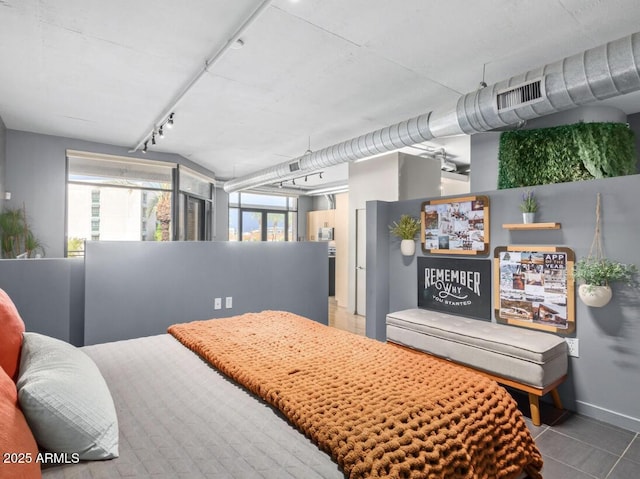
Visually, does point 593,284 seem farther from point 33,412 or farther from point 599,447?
point 33,412

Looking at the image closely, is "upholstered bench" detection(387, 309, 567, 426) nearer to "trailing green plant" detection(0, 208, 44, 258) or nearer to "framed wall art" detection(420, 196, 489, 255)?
"framed wall art" detection(420, 196, 489, 255)

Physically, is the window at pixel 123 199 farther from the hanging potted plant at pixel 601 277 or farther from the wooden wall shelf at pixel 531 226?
the hanging potted plant at pixel 601 277

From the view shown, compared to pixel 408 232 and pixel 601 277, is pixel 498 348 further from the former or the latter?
pixel 408 232

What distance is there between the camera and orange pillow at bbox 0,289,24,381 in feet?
4.29

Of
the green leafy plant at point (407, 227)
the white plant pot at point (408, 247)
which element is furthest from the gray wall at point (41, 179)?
the white plant pot at point (408, 247)

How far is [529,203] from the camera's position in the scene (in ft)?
10.2

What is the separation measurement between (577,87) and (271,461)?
3.02 meters

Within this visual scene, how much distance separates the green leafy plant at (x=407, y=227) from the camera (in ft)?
13.8

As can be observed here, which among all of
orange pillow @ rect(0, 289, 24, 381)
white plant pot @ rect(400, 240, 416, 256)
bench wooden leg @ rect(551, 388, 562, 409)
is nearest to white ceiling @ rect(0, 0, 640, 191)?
white plant pot @ rect(400, 240, 416, 256)

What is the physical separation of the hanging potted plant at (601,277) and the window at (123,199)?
6.62 m

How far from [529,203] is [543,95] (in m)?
0.90

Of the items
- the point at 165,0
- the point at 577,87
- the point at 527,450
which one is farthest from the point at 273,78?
the point at 527,450

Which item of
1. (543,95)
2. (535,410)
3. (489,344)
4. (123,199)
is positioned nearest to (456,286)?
(489,344)

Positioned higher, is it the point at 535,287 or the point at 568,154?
the point at 568,154
